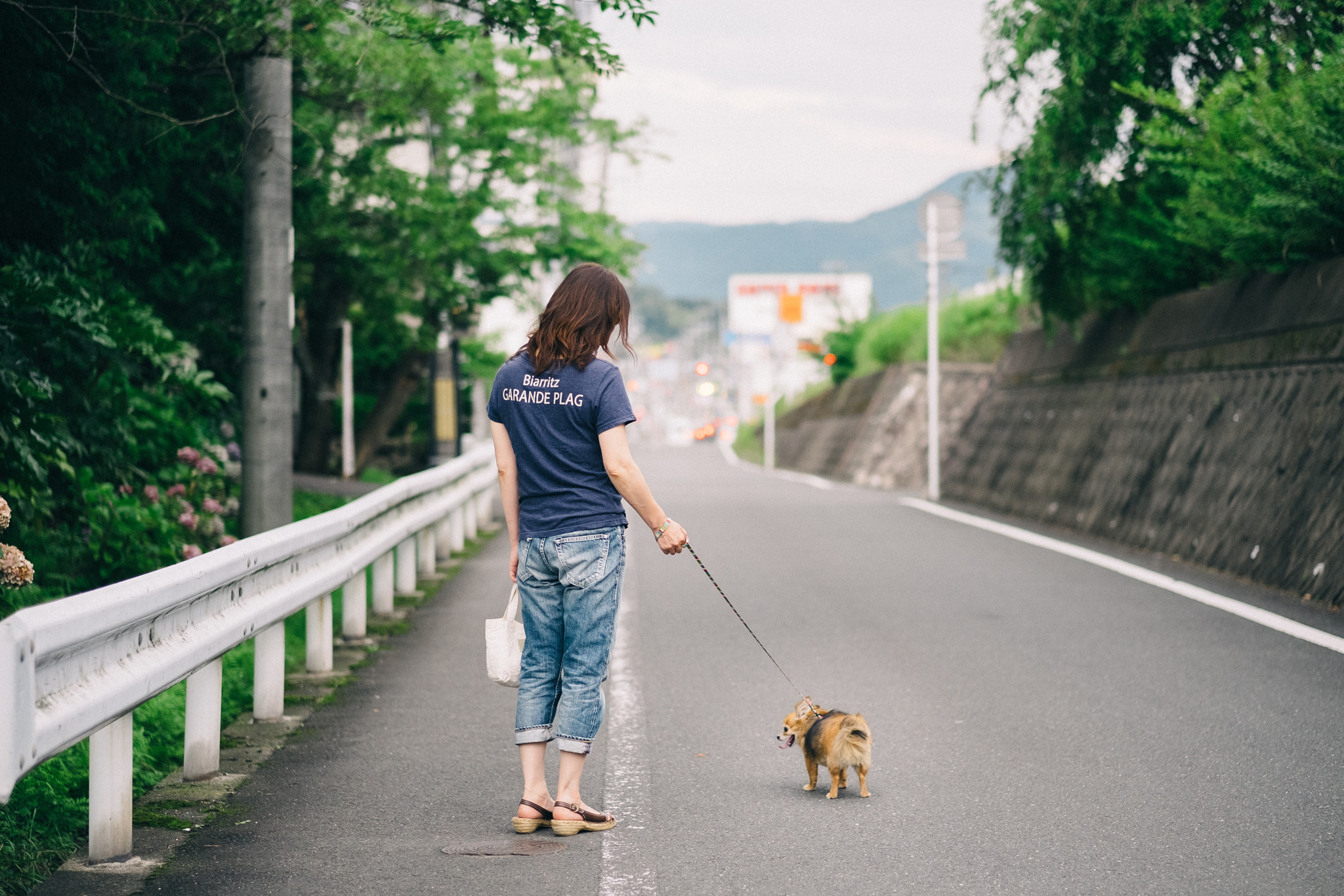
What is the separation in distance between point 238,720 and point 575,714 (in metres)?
2.30

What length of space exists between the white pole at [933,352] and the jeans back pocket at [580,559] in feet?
56.4

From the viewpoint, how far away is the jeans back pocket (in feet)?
15.5

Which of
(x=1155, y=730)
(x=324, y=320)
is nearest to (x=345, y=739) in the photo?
(x=1155, y=730)

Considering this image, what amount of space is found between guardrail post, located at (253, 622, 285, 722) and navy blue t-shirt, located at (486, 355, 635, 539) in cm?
201

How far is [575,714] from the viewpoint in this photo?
4.78 metres

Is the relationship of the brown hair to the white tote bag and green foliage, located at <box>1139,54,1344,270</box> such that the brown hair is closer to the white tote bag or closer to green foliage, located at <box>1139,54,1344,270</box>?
the white tote bag

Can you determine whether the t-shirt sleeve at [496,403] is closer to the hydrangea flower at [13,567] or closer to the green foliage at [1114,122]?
the hydrangea flower at [13,567]

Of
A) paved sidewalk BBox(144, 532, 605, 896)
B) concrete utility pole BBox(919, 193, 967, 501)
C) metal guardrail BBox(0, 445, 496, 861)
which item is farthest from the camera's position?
concrete utility pole BBox(919, 193, 967, 501)

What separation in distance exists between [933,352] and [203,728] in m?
20.4

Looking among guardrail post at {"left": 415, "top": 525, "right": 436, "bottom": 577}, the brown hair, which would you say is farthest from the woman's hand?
guardrail post at {"left": 415, "top": 525, "right": 436, "bottom": 577}

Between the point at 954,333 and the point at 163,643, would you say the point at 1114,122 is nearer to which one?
the point at 163,643

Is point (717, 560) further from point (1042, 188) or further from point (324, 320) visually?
point (324, 320)

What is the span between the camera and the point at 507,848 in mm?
4582

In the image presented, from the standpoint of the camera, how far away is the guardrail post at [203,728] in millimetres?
5207
